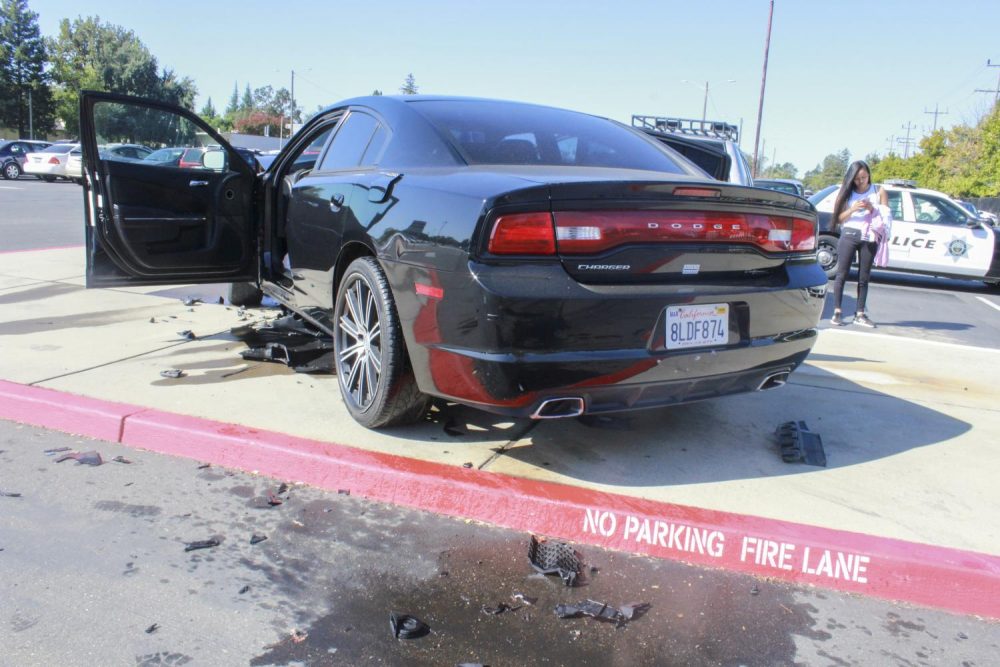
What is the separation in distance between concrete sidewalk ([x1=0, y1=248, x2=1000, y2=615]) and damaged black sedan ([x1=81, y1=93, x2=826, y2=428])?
0.37 meters

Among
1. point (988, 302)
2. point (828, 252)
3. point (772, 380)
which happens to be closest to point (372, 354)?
point (772, 380)

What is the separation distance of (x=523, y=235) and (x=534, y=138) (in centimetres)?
118

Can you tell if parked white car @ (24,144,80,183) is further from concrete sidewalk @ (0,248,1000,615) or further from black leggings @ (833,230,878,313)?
black leggings @ (833,230,878,313)

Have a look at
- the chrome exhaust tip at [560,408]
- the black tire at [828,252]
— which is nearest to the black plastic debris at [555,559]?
the chrome exhaust tip at [560,408]

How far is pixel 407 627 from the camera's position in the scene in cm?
244

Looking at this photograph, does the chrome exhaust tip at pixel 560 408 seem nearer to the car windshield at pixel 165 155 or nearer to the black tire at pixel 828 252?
the car windshield at pixel 165 155

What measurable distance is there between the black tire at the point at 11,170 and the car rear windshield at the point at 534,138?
33.6 meters

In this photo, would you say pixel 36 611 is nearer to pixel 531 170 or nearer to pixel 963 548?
pixel 531 170

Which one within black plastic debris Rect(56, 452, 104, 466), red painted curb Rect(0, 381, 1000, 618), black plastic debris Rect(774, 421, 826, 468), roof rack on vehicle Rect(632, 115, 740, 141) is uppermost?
roof rack on vehicle Rect(632, 115, 740, 141)

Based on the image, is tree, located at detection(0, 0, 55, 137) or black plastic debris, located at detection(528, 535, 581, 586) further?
tree, located at detection(0, 0, 55, 137)

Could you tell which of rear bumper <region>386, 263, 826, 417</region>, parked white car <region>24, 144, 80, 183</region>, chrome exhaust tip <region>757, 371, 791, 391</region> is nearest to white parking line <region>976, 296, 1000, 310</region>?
chrome exhaust tip <region>757, 371, 791, 391</region>

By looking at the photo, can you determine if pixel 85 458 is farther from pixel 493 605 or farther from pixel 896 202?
pixel 896 202

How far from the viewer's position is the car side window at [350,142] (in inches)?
169

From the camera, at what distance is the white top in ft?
26.0
